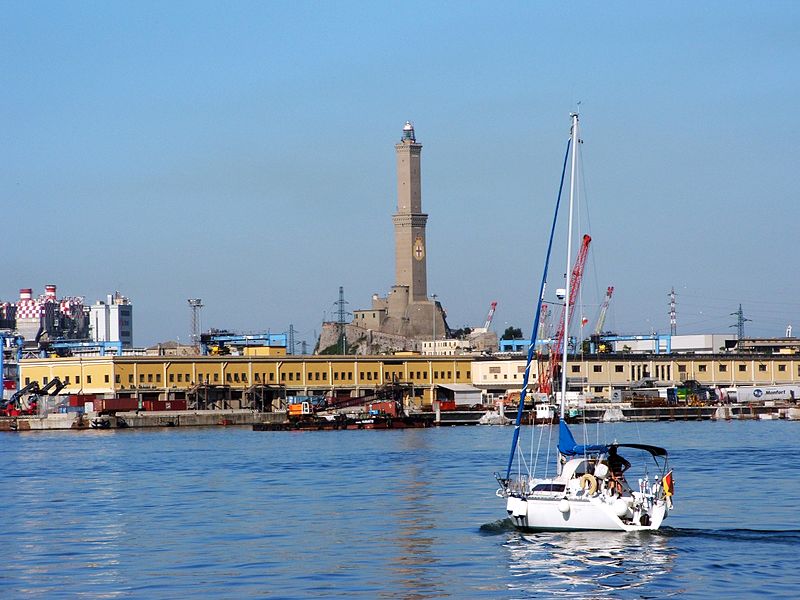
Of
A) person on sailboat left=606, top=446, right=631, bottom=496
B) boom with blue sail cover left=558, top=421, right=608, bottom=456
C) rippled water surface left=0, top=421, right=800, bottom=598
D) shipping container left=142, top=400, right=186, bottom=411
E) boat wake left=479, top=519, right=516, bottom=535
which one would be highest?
boom with blue sail cover left=558, top=421, right=608, bottom=456

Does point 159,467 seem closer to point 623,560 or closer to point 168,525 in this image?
point 168,525

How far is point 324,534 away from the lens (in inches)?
1714

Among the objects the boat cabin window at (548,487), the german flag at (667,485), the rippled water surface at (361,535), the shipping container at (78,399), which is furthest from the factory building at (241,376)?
the german flag at (667,485)

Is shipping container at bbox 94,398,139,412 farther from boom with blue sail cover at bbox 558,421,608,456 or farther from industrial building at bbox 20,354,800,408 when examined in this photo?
boom with blue sail cover at bbox 558,421,608,456

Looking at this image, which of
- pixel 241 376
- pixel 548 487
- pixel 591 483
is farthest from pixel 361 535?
pixel 241 376

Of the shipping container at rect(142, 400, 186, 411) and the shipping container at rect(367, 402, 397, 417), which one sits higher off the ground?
the shipping container at rect(142, 400, 186, 411)

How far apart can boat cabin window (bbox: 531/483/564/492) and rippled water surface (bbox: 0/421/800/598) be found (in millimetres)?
1290

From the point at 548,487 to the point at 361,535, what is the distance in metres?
6.07

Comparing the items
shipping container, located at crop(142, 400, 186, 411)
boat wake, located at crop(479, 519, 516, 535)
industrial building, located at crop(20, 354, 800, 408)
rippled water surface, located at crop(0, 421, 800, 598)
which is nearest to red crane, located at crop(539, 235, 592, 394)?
industrial building, located at crop(20, 354, 800, 408)

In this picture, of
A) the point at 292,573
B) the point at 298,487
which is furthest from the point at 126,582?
the point at 298,487

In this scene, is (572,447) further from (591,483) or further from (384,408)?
(384,408)

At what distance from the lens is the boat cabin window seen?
41.1 meters

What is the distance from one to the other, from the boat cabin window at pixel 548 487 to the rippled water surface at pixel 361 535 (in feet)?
4.23

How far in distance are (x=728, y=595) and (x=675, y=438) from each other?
67095mm
